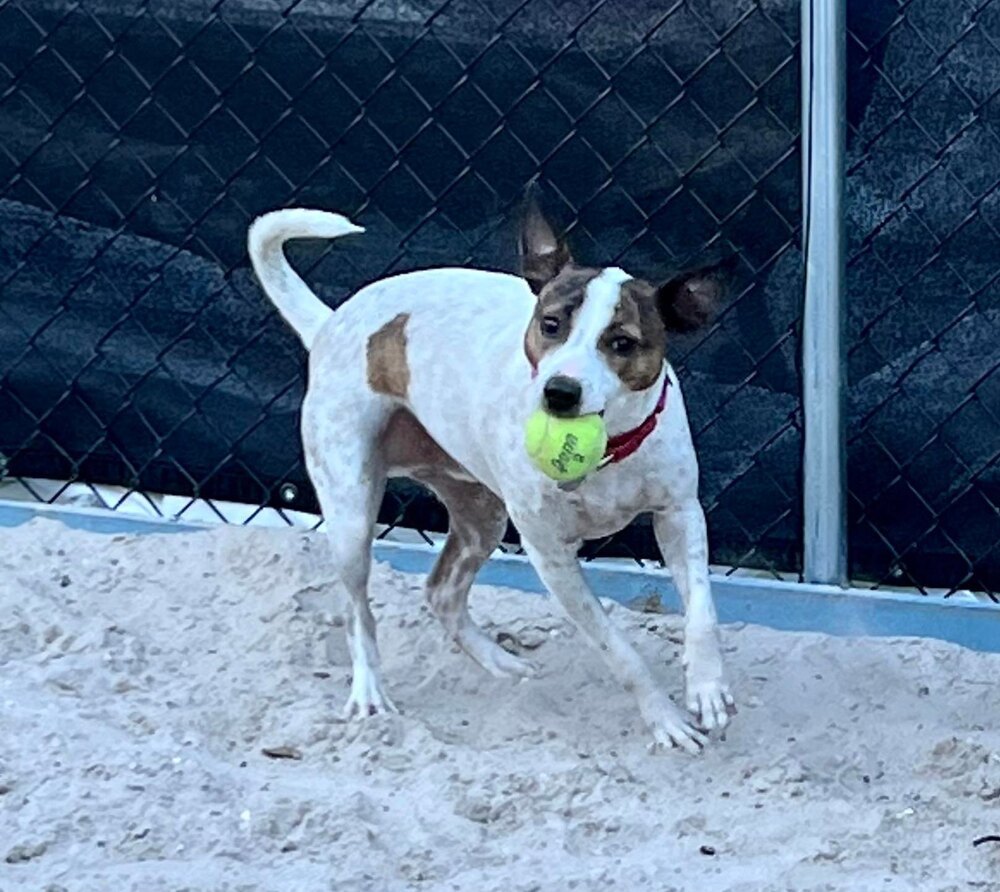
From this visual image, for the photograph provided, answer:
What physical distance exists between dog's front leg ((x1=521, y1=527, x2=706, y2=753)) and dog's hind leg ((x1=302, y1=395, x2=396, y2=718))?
416 mm

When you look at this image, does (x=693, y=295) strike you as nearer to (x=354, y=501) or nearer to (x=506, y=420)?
(x=506, y=420)

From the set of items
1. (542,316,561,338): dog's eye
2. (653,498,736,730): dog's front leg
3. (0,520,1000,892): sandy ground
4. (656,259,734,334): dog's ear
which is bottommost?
(0,520,1000,892): sandy ground

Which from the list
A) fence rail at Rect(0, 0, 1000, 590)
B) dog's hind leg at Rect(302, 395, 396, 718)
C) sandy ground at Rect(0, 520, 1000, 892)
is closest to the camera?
sandy ground at Rect(0, 520, 1000, 892)

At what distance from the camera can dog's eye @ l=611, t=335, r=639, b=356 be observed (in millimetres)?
3637

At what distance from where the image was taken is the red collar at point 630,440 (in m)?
3.78

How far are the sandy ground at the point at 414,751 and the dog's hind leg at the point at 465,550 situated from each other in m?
0.07

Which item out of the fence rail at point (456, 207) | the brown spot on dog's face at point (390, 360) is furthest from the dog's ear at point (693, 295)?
the fence rail at point (456, 207)

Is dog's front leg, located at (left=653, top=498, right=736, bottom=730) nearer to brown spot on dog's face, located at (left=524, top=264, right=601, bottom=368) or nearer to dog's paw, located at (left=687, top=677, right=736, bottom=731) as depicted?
dog's paw, located at (left=687, top=677, right=736, bottom=731)

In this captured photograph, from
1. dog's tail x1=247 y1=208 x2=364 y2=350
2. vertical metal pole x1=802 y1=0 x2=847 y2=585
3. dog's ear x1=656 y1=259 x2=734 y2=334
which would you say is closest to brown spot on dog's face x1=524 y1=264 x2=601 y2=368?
dog's ear x1=656 y1=259 x2=734 y2=334

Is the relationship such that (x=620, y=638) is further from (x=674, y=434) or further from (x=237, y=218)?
(x=237, y=218)

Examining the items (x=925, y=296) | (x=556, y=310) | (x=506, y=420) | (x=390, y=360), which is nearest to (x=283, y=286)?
(x=390, y=360)

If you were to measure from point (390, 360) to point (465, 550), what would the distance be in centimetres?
49

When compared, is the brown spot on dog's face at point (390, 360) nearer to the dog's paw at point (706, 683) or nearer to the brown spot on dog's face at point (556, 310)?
the brown spot on dog's face at point (556, 310)

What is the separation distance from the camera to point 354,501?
4.29 meters
